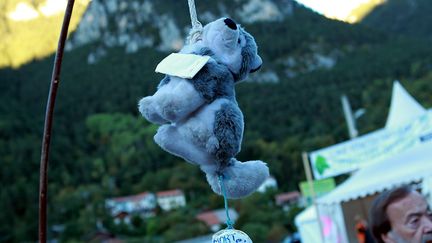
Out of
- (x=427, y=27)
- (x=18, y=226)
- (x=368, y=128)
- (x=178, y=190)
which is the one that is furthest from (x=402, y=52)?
(x=18, y=226)

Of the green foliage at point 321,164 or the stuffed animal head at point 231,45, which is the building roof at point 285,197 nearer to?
the green foliage at point 321,164

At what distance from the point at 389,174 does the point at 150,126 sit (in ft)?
72.8

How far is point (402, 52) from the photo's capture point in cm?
Result: 3488

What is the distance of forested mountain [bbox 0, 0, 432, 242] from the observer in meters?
30.8

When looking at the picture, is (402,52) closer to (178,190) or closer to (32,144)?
(178,190)

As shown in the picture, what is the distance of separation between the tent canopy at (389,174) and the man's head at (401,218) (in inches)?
139

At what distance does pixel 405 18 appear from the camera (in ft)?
124

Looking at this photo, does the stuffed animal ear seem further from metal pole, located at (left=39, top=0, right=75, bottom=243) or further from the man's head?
the man's head

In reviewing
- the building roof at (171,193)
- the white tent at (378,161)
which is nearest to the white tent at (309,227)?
the white tent at (378,161)

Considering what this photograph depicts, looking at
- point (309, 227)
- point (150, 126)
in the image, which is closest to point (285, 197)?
point (150, 126)

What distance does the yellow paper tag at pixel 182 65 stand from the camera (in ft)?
2.99

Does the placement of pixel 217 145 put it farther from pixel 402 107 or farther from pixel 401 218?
pixel 402 107

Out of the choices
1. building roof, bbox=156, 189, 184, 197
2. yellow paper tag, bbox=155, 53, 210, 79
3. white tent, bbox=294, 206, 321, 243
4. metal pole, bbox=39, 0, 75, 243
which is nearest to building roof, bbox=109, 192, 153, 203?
building roof, bbox=156, 189, 184, 197

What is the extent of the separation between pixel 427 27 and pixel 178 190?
20011mm
